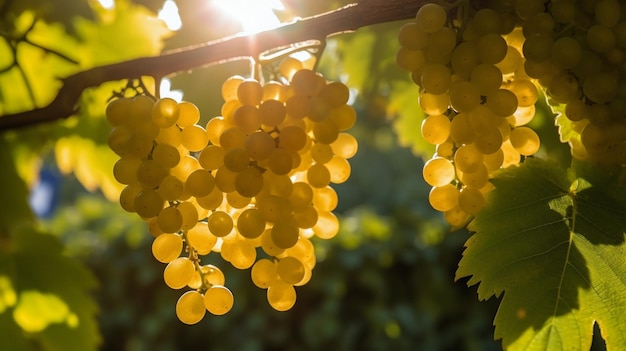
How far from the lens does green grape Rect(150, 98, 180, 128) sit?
70 cm

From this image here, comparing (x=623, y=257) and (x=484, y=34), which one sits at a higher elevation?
(x=484, y=34)

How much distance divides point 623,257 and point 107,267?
4.06m

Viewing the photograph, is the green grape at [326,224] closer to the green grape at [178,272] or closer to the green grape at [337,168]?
the green grape at [337,168]

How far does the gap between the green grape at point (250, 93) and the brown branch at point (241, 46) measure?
0.23 feet

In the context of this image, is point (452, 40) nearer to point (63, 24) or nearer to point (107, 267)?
point (63, 24)

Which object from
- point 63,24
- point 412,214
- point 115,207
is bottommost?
point 115,207

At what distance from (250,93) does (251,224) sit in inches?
5.1

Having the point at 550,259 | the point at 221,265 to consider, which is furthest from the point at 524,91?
the point at 221,265

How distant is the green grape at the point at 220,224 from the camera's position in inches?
27.3

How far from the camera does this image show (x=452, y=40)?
675 mm

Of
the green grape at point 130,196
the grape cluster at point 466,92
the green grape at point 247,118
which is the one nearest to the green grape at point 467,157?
the grape cluster at point 466,92

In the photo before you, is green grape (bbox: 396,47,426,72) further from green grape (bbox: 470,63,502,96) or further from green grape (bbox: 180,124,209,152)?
green grape (bbox: 180,124,209,152)

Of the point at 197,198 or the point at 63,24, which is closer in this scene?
the point at 197,198

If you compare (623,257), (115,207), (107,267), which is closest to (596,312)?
(623,257)
